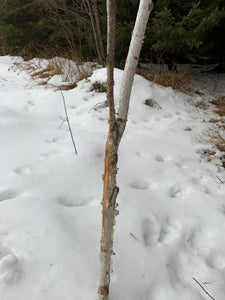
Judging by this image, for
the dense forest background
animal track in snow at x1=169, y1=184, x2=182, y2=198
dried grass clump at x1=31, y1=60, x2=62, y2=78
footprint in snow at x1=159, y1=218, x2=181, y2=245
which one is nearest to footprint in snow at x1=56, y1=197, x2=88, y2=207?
footprint in snow at x1=159, y1=218, x2=181, y2=245

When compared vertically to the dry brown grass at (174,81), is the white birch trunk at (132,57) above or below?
above

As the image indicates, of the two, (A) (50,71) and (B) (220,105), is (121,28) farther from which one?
(B) (220,105)

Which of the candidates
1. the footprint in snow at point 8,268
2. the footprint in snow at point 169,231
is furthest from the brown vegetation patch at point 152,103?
the footprint in snow at point 8,268

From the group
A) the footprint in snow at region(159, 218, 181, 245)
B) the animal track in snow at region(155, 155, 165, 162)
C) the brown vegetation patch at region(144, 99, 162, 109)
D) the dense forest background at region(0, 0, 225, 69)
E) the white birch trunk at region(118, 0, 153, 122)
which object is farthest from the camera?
the brown vegetation patch at region(144, 99, 162, 109)

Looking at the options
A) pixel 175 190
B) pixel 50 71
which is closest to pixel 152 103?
pixel 175 190

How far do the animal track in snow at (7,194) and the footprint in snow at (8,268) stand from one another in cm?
38

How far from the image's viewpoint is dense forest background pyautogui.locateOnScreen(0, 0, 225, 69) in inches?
108

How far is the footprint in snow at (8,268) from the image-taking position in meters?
0.81

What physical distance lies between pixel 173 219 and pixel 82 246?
2.10 ft

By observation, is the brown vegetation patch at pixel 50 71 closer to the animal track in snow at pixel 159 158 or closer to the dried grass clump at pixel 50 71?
the dried grass clump at pixel 50 71

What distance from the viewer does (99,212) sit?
1223 mm

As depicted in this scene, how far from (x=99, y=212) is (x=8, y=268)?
549 mm

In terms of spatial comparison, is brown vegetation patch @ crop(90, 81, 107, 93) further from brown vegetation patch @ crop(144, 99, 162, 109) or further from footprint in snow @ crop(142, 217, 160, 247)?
footprint in snow @ crop(142, 217, 160, 247)

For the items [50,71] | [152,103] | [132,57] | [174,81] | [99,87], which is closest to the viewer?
[132,57]
